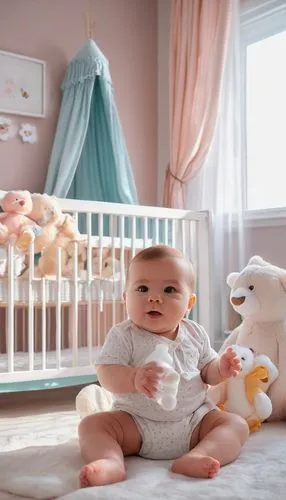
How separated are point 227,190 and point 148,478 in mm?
2191

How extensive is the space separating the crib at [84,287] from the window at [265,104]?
466 mm


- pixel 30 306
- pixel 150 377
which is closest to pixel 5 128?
pixel 30 306

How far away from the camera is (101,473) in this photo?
1078 mm

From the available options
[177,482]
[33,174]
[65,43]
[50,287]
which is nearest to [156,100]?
[65,43]

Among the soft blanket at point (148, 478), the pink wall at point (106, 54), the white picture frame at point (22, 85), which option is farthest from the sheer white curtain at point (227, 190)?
the soft blanket at point (148, 478)

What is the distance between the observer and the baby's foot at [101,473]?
1060mm

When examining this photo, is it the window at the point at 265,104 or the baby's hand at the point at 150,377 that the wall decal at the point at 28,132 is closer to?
the window at the point at 265,104

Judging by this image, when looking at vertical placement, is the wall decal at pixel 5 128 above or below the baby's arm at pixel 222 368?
above

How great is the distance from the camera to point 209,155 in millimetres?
3260

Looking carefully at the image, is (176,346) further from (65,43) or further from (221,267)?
(65,43)

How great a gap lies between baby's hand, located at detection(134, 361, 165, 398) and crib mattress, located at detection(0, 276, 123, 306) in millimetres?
1135

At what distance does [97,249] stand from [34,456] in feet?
4.27

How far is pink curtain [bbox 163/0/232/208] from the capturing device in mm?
3156

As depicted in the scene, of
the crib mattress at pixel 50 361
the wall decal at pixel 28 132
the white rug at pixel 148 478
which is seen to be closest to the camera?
the white rug at pixel 148 478
